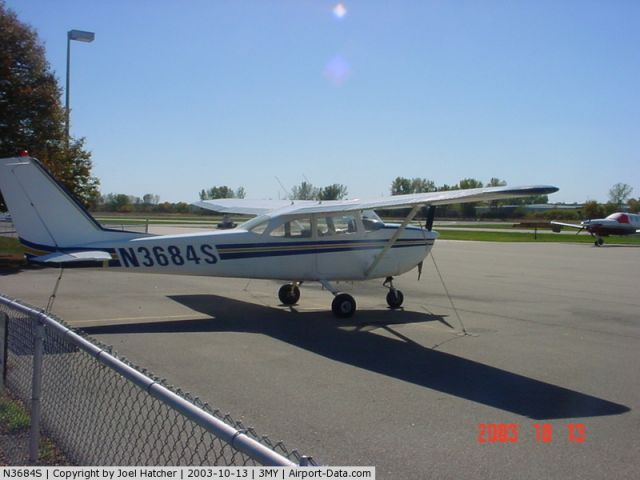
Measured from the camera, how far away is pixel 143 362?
782 cm

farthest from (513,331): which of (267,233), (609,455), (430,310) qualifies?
(609,455)

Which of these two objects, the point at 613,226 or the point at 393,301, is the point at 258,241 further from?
the point at 613,226

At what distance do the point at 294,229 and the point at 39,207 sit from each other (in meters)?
4.38

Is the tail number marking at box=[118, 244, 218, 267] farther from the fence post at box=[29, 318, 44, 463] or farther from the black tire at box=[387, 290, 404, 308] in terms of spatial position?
the fence post at box=[29, 318, 44, 463]

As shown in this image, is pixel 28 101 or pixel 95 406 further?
pixel 28 101

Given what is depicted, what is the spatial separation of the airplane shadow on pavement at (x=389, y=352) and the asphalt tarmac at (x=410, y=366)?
0.03m

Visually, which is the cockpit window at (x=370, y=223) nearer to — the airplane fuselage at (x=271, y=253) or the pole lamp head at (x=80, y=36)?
the airplane fuselage at (x=271, y=253)

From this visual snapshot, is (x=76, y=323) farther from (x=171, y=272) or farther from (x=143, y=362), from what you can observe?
(x=143, y=362)

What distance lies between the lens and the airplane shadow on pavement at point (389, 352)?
6.34m

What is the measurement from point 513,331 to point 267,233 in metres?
4.63

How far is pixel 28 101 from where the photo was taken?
20.7 m

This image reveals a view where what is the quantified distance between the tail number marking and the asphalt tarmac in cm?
102
